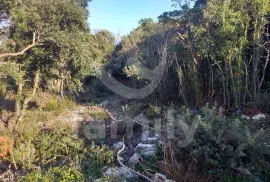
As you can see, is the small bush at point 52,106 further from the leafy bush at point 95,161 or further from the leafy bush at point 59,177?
the leafy bush at point 59,177

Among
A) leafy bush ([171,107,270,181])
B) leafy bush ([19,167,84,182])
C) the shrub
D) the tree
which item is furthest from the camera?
the tree

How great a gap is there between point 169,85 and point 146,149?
3.88 metres

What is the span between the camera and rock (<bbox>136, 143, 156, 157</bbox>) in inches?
161

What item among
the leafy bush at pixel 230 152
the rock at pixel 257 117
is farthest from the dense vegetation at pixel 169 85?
the rock at pixel 257 117

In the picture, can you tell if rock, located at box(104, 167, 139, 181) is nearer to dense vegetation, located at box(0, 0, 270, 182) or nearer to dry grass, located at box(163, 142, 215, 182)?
dense vegetation, located at box(0, 0, 270, 182)

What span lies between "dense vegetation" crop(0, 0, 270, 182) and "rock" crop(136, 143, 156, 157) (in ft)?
0.95

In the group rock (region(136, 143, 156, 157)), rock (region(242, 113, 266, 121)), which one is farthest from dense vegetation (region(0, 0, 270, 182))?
rock (region(136, 143, 156, 157))

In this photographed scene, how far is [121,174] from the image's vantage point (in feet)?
11.0

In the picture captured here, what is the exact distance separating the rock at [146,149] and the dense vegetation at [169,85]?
0.29m

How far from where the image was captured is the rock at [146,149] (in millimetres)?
4090

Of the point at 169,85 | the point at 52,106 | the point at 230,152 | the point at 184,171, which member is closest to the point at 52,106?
the point at 52,106

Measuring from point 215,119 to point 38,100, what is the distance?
7.53 meters

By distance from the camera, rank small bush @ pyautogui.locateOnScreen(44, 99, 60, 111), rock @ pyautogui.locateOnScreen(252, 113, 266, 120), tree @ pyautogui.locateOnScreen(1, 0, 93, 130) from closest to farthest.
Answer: rock @ pyautogui.locateOnScreen(252, 113, 266, 120) → tree @ pyautogui.locateOnScreen(1, 0, 93, 130) → small bush @ pyautogui.locateOnScreen(44, 99, 60, 111)

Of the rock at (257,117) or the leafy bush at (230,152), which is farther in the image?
the rock at (257,117)
